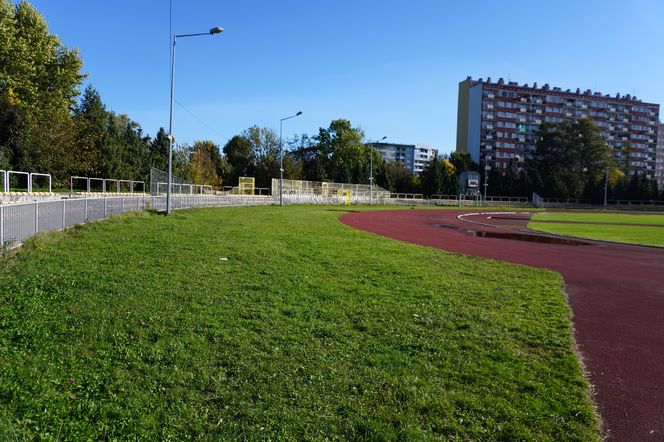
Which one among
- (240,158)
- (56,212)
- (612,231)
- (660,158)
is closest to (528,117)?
(660,158)

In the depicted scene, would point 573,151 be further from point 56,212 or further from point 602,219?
point 56,212

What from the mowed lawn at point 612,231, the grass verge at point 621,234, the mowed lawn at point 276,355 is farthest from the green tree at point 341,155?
the mowed lawn at point 276,355

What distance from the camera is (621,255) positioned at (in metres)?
15.4

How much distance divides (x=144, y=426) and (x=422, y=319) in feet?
13.4

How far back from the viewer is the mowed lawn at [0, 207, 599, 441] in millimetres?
3676

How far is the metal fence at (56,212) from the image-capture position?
1003cm

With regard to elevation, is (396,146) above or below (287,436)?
above

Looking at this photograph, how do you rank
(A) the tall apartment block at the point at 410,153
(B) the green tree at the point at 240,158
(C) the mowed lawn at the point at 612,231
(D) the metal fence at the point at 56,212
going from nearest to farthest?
(D) the metal fence at the point at 56,212 → (C) the mowed lawn at the point at 612,231 → (B) the green tree at the point at 240,158 → (A) the tall apartment block at the point at 410,153

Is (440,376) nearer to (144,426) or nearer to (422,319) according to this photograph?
(422,319)

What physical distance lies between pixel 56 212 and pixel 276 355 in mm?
11392

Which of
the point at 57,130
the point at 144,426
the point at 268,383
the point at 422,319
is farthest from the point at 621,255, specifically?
the point at 57,130

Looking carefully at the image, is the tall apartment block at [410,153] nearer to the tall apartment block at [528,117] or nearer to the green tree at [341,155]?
the tall apartment block at [528,117]

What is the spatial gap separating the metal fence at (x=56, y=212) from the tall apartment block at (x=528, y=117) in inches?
4573

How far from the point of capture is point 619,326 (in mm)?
6984
